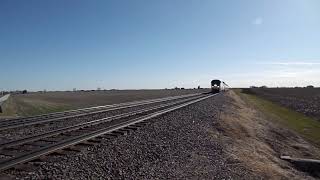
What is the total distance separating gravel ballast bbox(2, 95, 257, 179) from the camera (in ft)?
31.2

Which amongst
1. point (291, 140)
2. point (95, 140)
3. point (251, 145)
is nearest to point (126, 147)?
point (95, 140)

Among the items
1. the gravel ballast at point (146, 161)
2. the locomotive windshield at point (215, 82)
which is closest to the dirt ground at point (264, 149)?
the gravel ballast at point (146, 161)

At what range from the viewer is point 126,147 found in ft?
43.0

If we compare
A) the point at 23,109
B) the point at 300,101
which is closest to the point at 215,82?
the point at 300,101

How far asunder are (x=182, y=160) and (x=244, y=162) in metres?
2.44

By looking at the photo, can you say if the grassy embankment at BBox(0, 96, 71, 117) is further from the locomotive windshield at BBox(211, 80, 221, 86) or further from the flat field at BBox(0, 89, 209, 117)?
the locomotive windshield at BBox(211, 80, 221, 86)

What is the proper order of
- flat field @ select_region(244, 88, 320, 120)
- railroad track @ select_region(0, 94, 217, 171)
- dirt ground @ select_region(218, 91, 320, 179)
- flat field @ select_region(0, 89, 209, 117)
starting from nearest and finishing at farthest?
1. railroad track @ select_region(0, 94, 217, 171)
2. dirt ground @ select_region(218, 91, 320, 179)
3. flat field @ select_region(0, 89, 209, 117)
4. flat field @ select_region(244, 88, 320, 120)

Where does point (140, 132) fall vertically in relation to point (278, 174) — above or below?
above

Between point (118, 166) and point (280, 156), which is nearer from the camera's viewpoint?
point (118, 166)

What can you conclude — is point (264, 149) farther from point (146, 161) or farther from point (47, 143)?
point (47, 143)

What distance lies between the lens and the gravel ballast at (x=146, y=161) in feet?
31.2

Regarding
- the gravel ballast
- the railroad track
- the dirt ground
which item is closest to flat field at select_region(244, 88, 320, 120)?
the dirt ground

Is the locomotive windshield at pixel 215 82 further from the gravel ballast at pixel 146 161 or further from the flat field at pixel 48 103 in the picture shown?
the gravel ballast at pixel 146 161

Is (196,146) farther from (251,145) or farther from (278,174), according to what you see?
(251,145)
